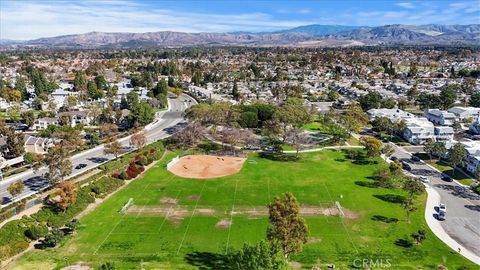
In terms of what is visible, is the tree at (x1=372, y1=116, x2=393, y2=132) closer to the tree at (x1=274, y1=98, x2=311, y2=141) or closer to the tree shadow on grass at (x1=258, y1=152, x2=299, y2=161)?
the tree at (x1=274, y1=98, x2=311, y2=141)

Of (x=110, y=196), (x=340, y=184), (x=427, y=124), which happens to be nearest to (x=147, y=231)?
(x=110, y=196)

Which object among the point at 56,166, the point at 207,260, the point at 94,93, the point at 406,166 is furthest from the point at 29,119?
the point at 406,166

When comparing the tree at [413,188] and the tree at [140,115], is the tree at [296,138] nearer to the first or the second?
the tree at [413,188]

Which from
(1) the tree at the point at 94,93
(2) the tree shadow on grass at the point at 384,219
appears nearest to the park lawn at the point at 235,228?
(2) the tree shadow on grass at the point at 384,219

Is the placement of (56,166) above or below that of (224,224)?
above

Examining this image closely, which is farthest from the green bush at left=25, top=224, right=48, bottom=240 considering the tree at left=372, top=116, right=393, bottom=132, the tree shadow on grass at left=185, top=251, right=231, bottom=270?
the tree at left=372, top=116, right=393, bottom=132

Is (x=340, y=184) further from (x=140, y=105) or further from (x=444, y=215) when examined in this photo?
(x=140, y=105)

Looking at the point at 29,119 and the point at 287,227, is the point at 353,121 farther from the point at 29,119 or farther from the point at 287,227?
the point at 29,119
